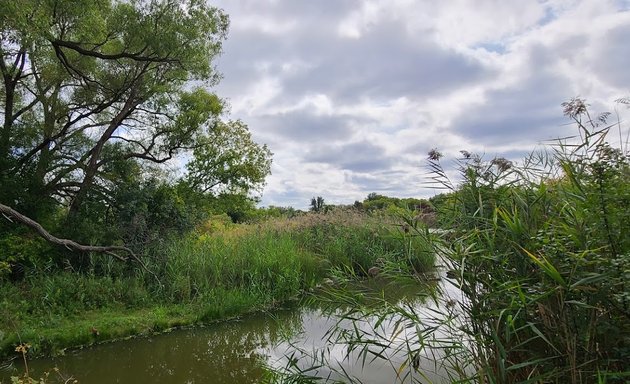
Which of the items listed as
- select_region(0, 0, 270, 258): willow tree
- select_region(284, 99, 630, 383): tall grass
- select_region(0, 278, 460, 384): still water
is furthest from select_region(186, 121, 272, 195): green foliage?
select_region(284, 99, 630, 383): tall grass

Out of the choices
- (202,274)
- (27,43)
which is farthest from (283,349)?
(27,43)

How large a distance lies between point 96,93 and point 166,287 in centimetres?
637

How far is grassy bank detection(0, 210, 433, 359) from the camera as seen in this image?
278 inches

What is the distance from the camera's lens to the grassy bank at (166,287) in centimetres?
707

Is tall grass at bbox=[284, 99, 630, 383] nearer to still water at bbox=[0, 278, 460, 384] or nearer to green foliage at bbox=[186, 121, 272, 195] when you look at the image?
still water at bbox=[0, 278, 460, 384]

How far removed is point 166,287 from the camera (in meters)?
9.32

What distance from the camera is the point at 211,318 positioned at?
824 centimetres

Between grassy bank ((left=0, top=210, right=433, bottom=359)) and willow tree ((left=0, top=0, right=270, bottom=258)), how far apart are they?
2.39 metres

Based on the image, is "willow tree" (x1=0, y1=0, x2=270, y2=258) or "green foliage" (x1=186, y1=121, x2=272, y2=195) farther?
"green foliage" (x1=186, y1=121, x2=272, y2=195)

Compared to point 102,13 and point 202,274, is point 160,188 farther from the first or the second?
point 102,13

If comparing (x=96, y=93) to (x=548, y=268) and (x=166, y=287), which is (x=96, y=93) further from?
(x=548, y=268)

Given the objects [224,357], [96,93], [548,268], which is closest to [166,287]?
[224,357]

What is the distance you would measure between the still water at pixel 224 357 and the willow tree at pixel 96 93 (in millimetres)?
4982

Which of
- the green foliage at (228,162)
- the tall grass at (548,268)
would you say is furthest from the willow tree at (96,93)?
the tall grass at (548,268)
